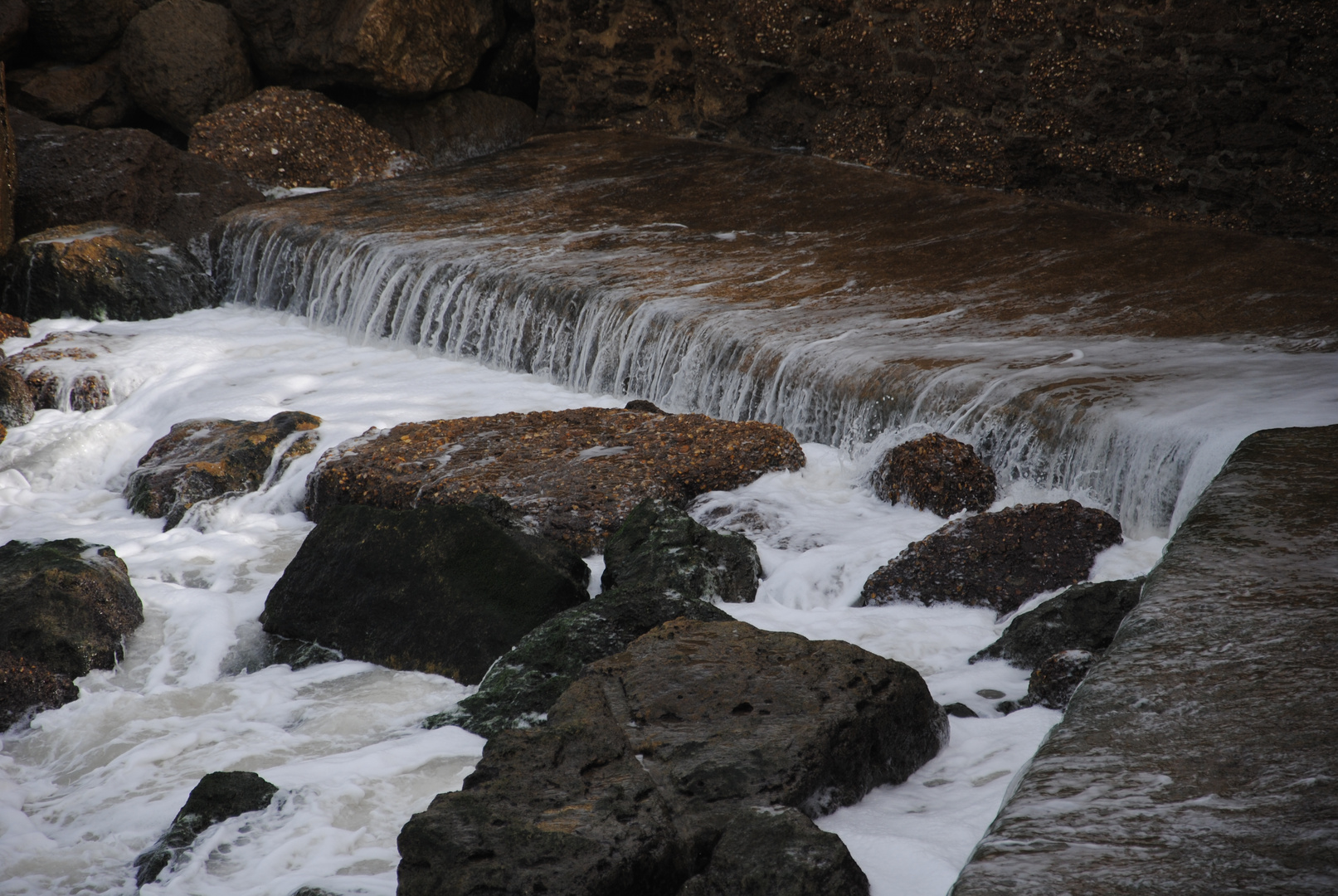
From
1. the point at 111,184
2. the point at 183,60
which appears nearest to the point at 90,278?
the point at 111,184

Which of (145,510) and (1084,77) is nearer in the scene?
(145,510)

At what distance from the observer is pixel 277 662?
159 inches

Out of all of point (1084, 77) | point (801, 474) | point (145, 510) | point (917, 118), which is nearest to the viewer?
point (801, 474)

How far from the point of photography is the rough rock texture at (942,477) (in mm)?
4535

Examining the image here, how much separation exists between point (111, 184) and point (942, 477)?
6449mm

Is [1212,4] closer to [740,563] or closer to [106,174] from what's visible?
[740,563]

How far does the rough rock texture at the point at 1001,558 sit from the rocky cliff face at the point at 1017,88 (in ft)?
10.9

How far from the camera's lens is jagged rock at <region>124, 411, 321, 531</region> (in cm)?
528

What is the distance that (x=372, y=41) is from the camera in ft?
32.0

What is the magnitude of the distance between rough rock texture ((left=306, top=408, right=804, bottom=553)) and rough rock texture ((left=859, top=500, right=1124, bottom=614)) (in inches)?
38.0

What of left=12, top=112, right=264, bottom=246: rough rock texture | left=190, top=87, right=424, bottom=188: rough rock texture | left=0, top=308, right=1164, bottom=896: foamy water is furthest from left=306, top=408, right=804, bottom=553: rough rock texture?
left=190, top=87, right=424, bottom=188: rough rock texture

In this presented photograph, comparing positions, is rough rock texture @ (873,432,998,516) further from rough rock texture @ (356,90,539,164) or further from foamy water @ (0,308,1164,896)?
rough rock texture @ (356,90,539,164)

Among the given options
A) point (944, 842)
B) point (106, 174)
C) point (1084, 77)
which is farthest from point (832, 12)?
point (944, 842)

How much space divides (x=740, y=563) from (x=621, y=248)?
349 cm
